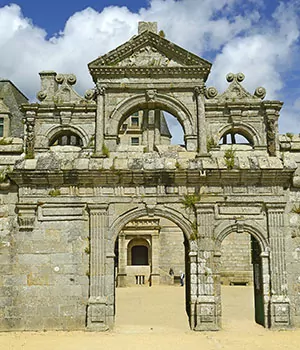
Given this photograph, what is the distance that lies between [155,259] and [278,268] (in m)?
17.4

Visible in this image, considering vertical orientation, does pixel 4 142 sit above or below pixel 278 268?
above

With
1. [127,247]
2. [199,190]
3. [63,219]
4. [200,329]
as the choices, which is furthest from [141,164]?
[127,247]

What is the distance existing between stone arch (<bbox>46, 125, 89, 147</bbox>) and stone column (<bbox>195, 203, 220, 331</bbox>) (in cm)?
459

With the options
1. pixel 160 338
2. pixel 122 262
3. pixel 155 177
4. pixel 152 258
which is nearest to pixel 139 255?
pixel 152 258

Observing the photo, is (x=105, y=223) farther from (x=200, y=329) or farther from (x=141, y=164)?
(x=200, y=329)

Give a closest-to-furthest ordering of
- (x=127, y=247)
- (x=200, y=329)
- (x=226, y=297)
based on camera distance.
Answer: (x=200, y=329) < (x=226, y=297) < (x=127, y=247)

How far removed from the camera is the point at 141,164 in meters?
12.3

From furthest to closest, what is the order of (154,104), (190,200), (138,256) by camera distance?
(138,256) → (154,104) → (190,200)

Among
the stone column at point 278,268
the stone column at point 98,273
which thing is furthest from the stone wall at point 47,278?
the stone column at point 278,268

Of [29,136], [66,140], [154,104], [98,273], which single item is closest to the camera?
[98,273]

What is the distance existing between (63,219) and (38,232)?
72 cm

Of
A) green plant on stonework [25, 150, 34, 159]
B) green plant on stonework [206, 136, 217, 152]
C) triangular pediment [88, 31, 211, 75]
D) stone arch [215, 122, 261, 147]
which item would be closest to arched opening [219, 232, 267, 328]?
green plant on stonework [206, 136, 217, 152]

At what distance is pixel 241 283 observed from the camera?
28922 mm

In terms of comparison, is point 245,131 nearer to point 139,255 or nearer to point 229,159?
point 229,159
